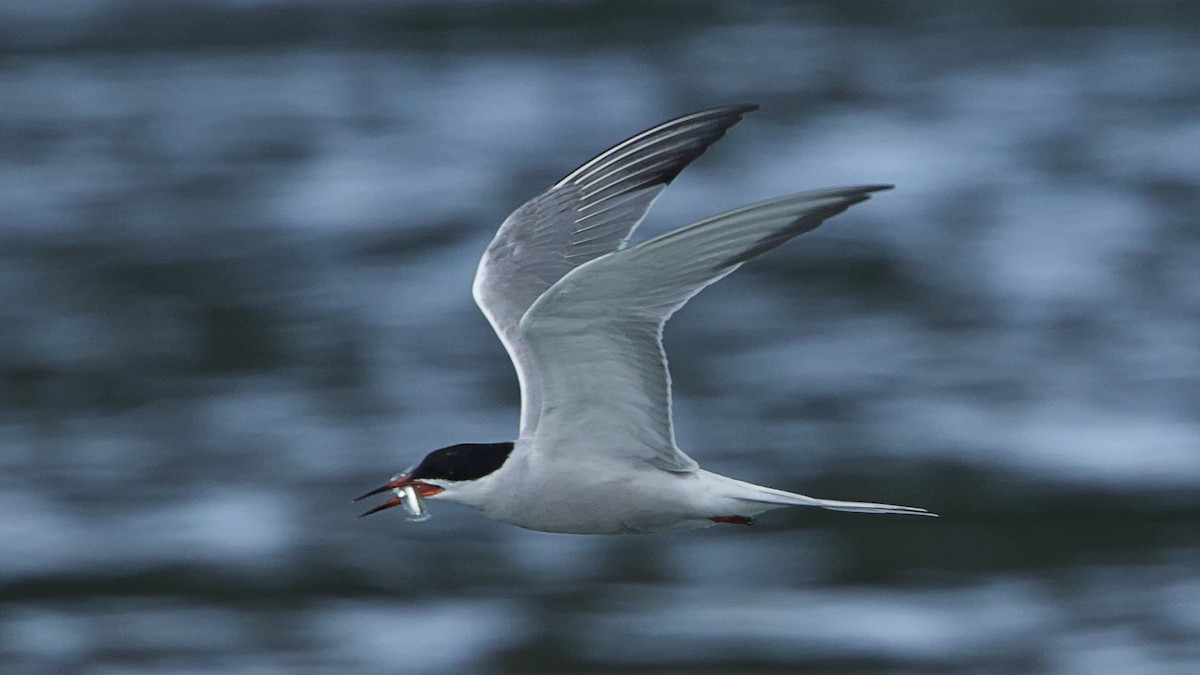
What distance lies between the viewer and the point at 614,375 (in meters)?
4.81

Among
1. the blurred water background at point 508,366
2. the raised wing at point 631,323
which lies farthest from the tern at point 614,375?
the blurred water background at point 508,366

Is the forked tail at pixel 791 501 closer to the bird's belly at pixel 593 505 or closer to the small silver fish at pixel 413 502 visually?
the bird's belly at pixel 593 505

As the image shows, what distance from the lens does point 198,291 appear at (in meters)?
11.7

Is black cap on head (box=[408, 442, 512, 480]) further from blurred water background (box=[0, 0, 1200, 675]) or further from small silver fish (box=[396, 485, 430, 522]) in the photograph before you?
blurred water background (box=[0, 0, 1200, 675])

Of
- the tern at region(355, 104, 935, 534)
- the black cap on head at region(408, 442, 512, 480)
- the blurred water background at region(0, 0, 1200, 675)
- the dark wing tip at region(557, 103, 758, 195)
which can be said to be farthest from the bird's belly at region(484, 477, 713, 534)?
the blurred water background at region(0, 0, 1200, 675)

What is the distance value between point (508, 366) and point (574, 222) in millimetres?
4841

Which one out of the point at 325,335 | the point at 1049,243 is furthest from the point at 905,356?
the point at 325,335

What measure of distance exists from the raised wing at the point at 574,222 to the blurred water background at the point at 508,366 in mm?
2960

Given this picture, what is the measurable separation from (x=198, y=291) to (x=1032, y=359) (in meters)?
5.03

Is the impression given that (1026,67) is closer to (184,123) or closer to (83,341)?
(184,123)

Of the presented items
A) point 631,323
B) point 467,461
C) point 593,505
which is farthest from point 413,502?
point 631,323

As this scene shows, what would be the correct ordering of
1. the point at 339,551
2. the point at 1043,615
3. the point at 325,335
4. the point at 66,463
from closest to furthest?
1. the point at 1043,615
2. the point at 339,551
3. the point at 66,463
4. the point at 325,335

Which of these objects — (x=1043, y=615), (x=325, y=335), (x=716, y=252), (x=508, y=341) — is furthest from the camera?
(x=325, y=335)

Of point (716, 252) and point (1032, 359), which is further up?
point (716, 252)
